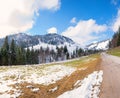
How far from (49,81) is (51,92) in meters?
4.39

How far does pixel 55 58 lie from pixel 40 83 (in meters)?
169

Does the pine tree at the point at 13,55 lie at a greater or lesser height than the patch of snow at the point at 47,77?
greater

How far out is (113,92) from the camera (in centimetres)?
1336

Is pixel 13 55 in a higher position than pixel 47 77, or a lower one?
higher

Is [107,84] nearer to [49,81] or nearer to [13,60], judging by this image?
[49,81]

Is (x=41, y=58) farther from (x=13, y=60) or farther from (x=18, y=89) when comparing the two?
(x=18, y=89)

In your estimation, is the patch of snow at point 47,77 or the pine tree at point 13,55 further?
the pine tree at point 13,55

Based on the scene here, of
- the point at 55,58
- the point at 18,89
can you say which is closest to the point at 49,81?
the point at 18,89

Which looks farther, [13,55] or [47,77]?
[13,55]

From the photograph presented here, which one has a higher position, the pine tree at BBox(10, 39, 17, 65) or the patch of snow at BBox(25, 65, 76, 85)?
the pine tree at BBox(10, 39, 17, 65)

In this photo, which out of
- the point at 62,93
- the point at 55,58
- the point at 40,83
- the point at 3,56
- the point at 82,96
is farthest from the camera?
the point at 55,58

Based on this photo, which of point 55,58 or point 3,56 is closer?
point 3,56

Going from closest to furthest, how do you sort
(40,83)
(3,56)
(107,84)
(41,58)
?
(107,84) < (40,83) < (3,56) < (41,58)

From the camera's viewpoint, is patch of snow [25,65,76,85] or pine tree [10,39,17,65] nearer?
patch of snow [25,65,76,85]
